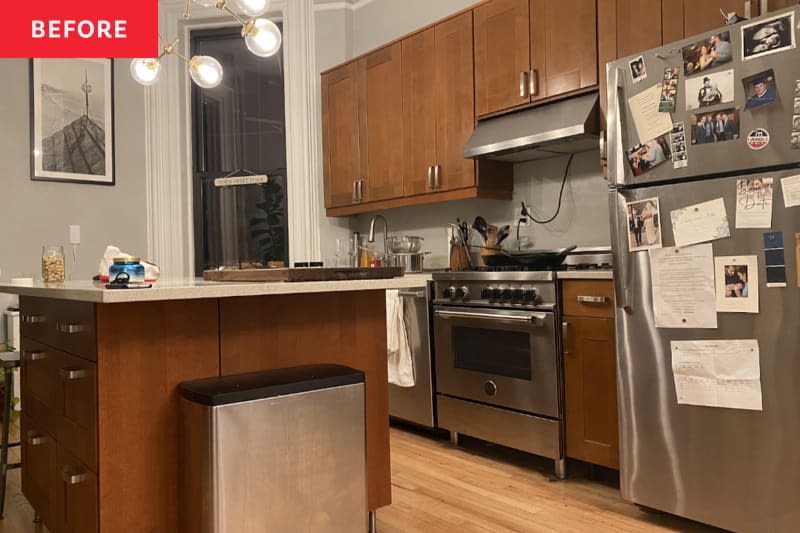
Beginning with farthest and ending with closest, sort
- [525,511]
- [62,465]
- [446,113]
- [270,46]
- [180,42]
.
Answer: [180,42] → [446,113] → [270,46] → [525,511] → [62,465]

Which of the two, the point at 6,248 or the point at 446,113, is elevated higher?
the point at 446,113

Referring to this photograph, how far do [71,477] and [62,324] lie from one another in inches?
17.1

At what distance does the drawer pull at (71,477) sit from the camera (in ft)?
5.50

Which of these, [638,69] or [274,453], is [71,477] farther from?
[638,69]

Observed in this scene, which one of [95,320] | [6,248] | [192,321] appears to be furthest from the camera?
[6,248]

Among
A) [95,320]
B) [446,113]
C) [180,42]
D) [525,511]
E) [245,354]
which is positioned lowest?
[525,511]

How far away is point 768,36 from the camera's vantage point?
193 centimetres

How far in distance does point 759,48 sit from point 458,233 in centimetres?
194

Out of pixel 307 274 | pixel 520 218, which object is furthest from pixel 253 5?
pixel 520 218

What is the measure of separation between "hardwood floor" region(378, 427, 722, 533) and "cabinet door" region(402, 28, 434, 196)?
158cm

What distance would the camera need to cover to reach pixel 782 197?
191 cm

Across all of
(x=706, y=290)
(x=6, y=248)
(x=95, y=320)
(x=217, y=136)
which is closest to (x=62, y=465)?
(x=95, y=320)

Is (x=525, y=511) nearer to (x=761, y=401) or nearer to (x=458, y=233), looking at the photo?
(x=761, y=401)

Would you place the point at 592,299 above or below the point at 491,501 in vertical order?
above
